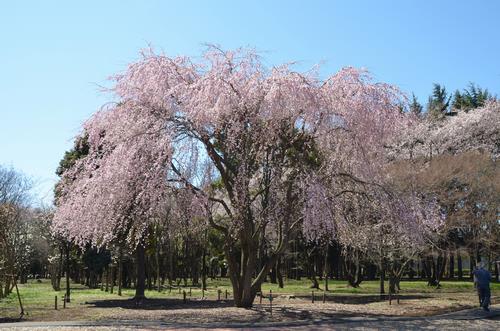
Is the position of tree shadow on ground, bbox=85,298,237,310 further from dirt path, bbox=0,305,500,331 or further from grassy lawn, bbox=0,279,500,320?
dirt path, bbox=0,305,500,331

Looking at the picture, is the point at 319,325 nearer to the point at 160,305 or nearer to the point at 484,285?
the point at 484,285

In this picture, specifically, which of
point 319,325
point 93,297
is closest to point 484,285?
point 319,325

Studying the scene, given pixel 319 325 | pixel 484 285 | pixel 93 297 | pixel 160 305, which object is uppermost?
pixel 484 285

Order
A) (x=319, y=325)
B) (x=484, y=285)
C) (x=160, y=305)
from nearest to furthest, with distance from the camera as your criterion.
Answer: (x=319, y=325), (x=484, y=285), (x=160, y=305)

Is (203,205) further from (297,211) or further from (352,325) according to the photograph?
(352,325)

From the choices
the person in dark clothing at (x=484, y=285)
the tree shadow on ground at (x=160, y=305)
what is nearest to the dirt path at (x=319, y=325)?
the person in dark clothing at (x=484, y=285)

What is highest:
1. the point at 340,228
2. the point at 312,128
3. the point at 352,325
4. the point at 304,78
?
the point at 304,78

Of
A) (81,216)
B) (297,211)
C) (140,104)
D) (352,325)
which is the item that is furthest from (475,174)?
(81,216)

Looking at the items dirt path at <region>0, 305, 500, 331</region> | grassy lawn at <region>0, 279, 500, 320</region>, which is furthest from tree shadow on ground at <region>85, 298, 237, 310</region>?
dirt path at <region>0, 305, 500, 331</region>

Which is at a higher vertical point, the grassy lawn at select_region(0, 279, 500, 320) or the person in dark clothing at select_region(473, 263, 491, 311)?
the person in dark clothing at select_region(473, 263, 491, 311)

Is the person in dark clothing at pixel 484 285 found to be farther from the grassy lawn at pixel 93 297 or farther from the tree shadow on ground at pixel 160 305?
the tree shadow on ground at pixel 160 305

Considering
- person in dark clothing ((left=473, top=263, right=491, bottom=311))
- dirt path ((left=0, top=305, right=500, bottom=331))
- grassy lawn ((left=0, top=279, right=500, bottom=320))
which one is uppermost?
person in dark clothing ((left=473, top=263, right=491, bottom=311))

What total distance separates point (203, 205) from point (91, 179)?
345cm

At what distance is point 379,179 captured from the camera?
55.8 ft
